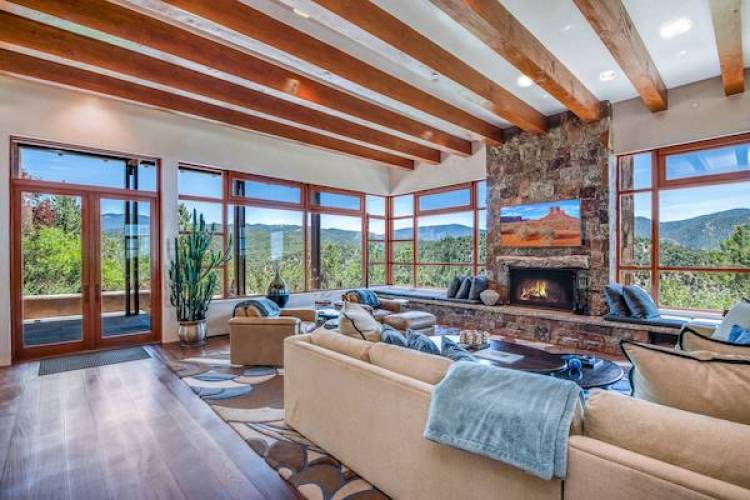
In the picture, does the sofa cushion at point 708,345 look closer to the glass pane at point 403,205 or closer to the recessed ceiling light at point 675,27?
the recessed ceiling light at point 675,27

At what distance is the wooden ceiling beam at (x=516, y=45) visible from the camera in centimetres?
295

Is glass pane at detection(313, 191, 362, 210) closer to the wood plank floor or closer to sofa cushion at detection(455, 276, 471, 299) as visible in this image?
sofa cushion at detection(455, 276, 471, 299)

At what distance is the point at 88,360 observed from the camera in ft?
15.8

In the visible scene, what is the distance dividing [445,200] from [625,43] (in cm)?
480

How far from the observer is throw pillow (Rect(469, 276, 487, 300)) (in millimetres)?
6698

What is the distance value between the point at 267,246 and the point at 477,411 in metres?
6.04

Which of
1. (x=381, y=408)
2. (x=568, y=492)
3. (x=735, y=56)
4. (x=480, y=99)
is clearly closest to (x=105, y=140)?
(x=480, y=99)

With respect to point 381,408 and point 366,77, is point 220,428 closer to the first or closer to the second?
point 381,408

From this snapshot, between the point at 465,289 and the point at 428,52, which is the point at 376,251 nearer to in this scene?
the point at 465,289

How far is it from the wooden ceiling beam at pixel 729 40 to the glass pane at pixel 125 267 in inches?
268

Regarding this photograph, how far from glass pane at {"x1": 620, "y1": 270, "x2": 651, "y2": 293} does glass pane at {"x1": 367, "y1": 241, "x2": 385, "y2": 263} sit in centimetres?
498

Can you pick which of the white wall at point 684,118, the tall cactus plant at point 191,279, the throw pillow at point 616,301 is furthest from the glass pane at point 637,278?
the tall cactus plant at point 191,279

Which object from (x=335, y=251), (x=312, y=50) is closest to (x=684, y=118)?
(x=312, y=50)

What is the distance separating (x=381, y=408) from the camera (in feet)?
6.86
